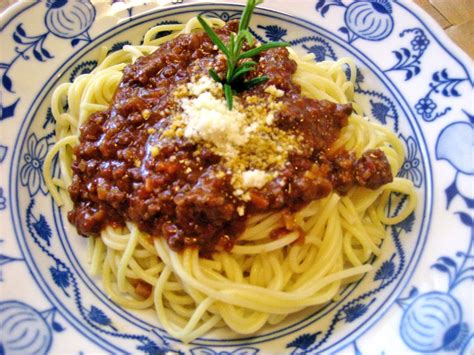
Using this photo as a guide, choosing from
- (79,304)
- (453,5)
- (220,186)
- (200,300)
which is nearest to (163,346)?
(200,300)

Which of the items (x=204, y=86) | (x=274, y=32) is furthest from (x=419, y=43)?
(x=204, y=86)

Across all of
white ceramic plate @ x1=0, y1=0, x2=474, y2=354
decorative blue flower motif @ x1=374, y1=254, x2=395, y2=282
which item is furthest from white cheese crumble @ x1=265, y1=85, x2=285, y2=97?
decorative blue flower motif @ x1=374, y1=254, x2=395, y2=282

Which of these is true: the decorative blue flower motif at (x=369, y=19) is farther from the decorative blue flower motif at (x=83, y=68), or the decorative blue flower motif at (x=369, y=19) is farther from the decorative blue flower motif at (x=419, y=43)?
the decorative blue flower motif at (x=83, y=68)

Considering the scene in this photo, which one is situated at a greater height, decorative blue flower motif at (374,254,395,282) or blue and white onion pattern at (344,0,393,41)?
blue and white onion pattern at (344,0,393,41)

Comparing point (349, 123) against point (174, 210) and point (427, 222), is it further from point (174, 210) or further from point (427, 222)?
point (174, 210)

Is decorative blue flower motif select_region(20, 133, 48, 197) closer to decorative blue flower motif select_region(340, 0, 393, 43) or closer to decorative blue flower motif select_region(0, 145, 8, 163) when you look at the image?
decorative blue flower motif select_region(0, 145, 8, 163)

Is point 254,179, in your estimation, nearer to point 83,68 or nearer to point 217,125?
point 217,125
